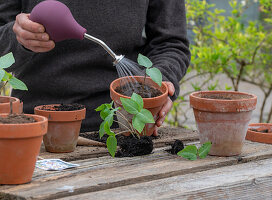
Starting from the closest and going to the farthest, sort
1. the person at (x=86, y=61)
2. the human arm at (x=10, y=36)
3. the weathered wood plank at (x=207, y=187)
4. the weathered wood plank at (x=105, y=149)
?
the weathered wood plank at (x=207, y=187)
the weathered wood plank at (x=105, y=149)
the human arm at (x=10, y=36)
the person at (x=86, y=61)

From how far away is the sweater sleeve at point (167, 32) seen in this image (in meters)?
2.20

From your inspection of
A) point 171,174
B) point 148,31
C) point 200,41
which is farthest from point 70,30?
point 200,41

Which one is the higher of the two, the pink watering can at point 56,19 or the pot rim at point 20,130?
the pink watering can at point 56,19

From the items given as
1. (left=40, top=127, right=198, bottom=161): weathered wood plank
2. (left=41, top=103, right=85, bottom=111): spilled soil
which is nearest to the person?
(left=40, top=127, right=198, bottom=161): weathered wood plank

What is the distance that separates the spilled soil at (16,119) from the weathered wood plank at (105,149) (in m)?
0.26

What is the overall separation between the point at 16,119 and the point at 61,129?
0.31 m

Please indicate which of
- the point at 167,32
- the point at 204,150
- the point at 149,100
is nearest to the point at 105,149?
the point at 149,100

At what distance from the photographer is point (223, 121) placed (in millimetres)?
1452

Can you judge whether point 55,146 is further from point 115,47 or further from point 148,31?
point 148,31

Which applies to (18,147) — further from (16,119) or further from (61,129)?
(61,129)

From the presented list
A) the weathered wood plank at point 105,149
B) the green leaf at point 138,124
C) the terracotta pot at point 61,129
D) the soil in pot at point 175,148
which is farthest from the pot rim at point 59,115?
the soil in pot at point 175,148

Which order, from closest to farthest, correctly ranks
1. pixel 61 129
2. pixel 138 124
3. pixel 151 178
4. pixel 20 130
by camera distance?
pixel 20 130
pixel 151 178
pixel 138 124
pixel 61 129

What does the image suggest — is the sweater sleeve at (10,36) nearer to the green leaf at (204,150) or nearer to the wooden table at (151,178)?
the wooden table at (151,178)

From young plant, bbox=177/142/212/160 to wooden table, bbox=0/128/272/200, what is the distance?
19 mm
